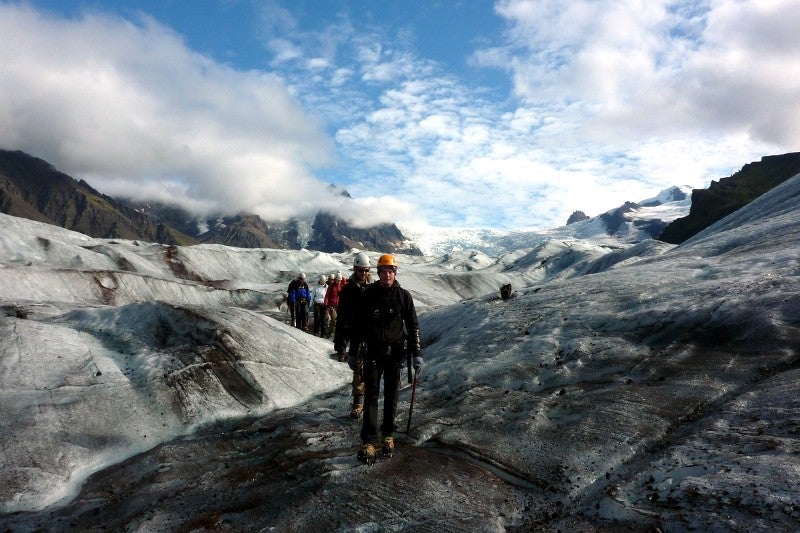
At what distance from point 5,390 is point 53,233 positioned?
1806 inches

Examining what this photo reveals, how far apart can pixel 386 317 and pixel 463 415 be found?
286cm

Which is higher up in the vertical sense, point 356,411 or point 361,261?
point 361,261

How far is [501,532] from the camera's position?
18.2 feet

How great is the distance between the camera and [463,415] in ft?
30.4

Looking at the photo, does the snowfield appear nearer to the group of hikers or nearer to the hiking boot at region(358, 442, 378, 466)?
the hiking boot at region(358, 442, 378, 466)

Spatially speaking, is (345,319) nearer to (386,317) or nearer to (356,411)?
(386,317)

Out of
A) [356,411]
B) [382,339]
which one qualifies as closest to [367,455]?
[382,339]

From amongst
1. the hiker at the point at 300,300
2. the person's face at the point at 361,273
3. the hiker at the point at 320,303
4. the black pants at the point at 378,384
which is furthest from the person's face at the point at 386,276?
the hiker at the point at 300,300

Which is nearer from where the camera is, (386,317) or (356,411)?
(386,317)

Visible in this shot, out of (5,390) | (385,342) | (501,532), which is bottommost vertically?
(501,532)

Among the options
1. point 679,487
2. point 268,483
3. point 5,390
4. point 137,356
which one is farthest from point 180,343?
point 679,487

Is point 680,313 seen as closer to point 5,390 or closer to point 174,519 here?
point 174,519

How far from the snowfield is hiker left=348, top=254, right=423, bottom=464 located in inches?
26.2

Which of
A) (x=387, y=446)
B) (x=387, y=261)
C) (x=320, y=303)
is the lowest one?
(x=387, y=446)
